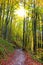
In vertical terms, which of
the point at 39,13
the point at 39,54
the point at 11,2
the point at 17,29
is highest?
the point at 11,2

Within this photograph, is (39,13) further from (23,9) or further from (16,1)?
(16,1)

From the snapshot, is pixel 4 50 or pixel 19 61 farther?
pixel 4 50

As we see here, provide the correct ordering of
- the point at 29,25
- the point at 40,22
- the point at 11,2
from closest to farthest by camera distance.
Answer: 1. the point at 11,2
2. the point at 40,22
3. the point at 29,25

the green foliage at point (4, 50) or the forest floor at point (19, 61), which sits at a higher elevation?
the green foliage at point (4, 50)

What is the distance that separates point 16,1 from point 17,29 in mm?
19429

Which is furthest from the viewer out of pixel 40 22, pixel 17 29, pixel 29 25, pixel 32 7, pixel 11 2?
pixel 17 29

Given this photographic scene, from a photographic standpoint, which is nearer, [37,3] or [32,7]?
[37,3]

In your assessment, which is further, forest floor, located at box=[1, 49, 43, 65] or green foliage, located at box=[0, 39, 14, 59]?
green foliage, located at box=[0, 39, 14, 59]

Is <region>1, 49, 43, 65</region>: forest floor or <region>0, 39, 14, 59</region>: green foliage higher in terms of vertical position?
<region>0, 39, 14, 59</region>: green foliage

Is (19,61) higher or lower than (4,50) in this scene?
lower

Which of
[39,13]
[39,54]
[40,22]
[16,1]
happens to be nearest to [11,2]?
[16,1]

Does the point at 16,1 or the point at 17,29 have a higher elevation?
the point at 16,1

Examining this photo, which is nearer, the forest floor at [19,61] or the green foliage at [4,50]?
the forest floor at [19,61]

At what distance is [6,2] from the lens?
2384cm
